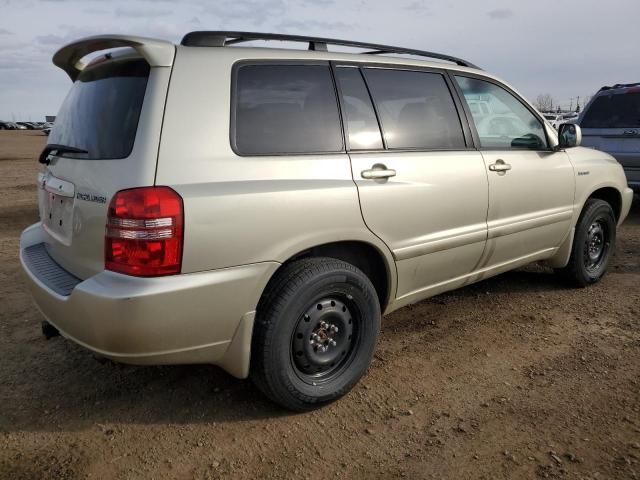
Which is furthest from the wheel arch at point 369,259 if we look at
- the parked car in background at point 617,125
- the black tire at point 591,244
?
the parked car in background at point 617,125

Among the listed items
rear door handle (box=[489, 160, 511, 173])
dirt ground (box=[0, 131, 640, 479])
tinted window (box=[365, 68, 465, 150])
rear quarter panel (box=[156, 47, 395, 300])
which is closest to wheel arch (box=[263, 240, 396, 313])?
rear quarter panel (box=[156, 47, 395, 300])

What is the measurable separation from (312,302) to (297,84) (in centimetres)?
114

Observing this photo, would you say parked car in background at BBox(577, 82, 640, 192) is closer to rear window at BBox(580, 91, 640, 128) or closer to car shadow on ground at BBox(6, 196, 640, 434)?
rear window at BBox(580, 91, 640, 128)

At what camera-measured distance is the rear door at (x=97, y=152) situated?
2.30 metres

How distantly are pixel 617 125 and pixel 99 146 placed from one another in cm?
718

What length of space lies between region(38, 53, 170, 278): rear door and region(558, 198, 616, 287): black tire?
3626 millimetres

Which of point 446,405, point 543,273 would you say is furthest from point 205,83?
point 543,273

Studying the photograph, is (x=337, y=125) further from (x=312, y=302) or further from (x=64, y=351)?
(x=64, y=351)

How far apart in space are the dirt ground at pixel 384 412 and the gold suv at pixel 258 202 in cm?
→ 31

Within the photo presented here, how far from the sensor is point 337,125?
2.88m

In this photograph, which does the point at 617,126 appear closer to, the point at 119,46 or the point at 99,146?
the point at 119,46

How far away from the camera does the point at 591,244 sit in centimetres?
470

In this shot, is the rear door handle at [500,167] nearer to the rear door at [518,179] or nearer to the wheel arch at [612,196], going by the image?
the rear door at [518,179]

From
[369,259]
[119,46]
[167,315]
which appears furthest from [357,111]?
[167,315]
